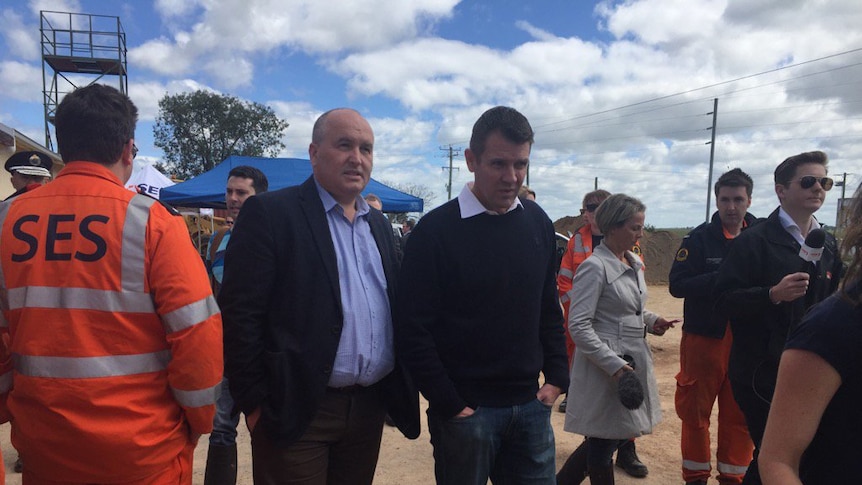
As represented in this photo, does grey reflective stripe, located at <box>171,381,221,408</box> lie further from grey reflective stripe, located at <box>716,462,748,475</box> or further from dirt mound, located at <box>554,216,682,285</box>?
dirt mound, located at <box>554,216,682,285</box>

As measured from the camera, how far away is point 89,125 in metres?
1.80

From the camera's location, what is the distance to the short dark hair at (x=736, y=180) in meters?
3.86

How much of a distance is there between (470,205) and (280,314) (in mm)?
910

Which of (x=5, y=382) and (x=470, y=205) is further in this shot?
(x=470, y=205)

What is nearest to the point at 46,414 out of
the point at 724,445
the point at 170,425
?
the point at 170,425

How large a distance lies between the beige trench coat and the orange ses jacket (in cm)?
204

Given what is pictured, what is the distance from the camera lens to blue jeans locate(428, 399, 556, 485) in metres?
2.13

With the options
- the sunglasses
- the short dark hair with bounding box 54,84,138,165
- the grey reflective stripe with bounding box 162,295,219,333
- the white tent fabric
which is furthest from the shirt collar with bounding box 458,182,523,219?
the white tent fabric

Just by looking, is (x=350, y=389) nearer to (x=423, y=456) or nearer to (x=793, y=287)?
(x=793, y=287)

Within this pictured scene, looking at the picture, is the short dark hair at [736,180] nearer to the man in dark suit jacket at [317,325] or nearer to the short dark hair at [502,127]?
the short dark hair at [502,127]

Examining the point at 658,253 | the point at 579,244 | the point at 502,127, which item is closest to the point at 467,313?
the point at 502,127

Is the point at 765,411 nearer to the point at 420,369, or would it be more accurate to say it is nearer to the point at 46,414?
the point at 420,369

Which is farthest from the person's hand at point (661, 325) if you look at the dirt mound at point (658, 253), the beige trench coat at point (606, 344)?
the dirt mound at point (658, 253)

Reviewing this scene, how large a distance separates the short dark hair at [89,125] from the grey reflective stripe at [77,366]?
2.20 ft
